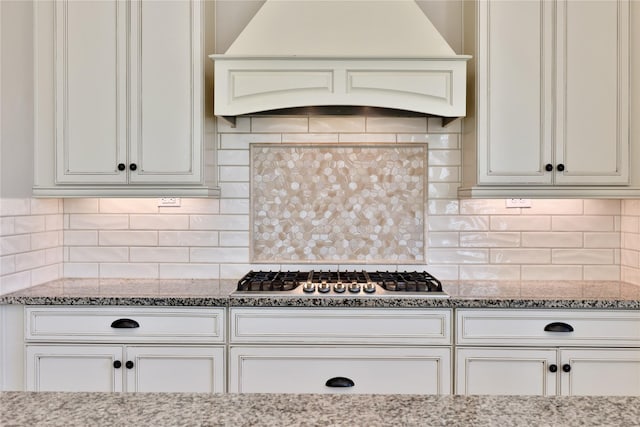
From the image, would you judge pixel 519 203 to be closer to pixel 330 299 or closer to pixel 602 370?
pixel 602 370

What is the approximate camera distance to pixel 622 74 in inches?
93.9

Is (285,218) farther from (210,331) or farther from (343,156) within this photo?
(210,331)

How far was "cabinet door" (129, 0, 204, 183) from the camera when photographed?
7.96 feet

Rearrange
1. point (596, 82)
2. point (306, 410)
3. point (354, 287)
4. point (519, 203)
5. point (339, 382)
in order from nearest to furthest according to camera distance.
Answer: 1. point (306, 410)
2. point (339, 382)
3. point (354, 287)
4. point (596, 82)
5. point (519, 203)

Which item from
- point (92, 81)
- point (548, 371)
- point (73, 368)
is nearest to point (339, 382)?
point (548, 371)

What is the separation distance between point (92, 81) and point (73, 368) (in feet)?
4.70

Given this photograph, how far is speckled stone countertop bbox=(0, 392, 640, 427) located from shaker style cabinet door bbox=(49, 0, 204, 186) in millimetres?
1658

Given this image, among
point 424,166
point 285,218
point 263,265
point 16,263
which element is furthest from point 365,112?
point 16,263

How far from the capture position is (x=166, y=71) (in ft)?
7.97

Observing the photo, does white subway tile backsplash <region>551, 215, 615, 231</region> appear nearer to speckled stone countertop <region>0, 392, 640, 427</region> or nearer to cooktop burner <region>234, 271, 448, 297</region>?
cooktop burner <region>234, 271, 448, 297</region>

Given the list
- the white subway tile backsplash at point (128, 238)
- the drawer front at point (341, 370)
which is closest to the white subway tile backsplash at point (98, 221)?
the white subway tile backsplash at point (128, 238)

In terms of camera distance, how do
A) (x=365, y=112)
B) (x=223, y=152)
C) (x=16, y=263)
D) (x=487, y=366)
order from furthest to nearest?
1. (x=223, y=152)
2. (x=365, y=112)
3. (x=16, y=263)
4. (x=487, y=366)

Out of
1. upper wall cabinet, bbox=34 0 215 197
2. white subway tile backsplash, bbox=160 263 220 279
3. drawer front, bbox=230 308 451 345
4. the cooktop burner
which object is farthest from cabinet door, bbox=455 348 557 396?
upper wall cabinet, bbox=34 0 215 197

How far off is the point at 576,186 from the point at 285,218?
1.58m
